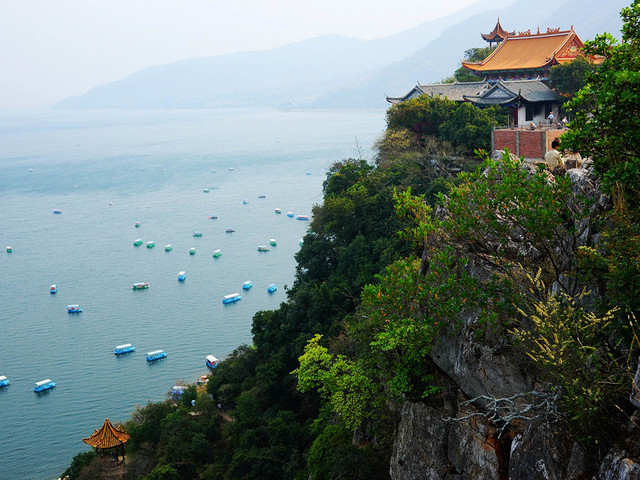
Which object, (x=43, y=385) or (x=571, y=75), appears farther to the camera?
(x=43, y=385)

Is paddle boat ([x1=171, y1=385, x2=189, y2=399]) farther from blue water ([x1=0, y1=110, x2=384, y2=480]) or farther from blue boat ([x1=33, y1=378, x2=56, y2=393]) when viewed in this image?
blue boat ([x1=33, y1=378, x2=56, y2=393])

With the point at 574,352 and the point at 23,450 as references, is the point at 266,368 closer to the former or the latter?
the point at 23,450

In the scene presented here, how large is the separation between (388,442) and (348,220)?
19.1 m

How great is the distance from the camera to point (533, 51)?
1455 inches

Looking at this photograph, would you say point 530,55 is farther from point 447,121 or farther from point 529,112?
point 447,121

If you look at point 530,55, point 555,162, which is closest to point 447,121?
point 530,55

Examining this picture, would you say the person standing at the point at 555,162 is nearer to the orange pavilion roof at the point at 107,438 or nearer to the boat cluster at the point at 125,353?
the orange pavilion roof at the point at 107,438

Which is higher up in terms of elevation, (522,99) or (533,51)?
(533,51)

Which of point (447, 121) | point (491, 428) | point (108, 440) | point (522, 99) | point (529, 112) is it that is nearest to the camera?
point (491, 428)

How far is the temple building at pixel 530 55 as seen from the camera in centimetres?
3544

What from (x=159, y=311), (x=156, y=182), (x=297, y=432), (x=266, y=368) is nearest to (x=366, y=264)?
(x=266, y=368)

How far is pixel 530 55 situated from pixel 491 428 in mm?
31420

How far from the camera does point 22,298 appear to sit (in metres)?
54.1

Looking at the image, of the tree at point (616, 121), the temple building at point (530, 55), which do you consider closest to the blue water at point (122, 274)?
the temple building at point (530, 55)
